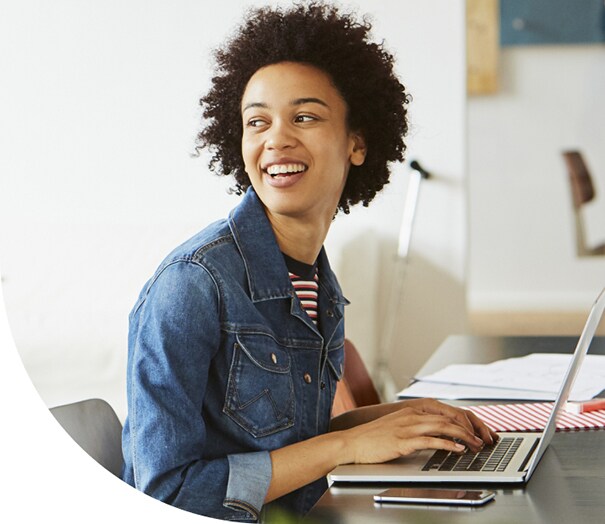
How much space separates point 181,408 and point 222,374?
6 centimetres

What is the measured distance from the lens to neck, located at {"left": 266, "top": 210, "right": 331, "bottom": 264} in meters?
0.82

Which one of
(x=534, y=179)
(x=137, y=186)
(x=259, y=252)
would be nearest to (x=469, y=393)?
(x=259, y=252)

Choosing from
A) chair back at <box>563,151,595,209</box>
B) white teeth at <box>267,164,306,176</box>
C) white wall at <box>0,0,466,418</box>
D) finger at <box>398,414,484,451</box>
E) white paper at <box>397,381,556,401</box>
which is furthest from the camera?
chair back at <box>563,151,595,209</box>

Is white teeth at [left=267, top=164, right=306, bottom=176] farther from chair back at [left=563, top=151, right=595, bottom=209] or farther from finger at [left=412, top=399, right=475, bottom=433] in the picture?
chair back at [left=563, top=151, right=595, bottom=209]

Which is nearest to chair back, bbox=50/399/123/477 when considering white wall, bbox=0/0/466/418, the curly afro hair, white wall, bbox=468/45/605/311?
the curly afro hair

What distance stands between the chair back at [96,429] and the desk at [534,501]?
0.65ft

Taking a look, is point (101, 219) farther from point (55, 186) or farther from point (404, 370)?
point (404, 370)

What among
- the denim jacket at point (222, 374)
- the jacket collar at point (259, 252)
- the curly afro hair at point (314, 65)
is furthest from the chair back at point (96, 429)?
the curly afro hair at point (314, 65)

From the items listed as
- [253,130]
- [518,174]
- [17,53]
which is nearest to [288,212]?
[253,130]

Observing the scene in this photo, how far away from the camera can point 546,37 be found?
10.2 ft

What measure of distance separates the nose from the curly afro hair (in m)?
0.05

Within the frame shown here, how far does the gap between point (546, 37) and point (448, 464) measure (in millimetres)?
2698

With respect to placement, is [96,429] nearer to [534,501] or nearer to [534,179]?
[534,501]

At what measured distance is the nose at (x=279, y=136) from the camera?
79 cm
